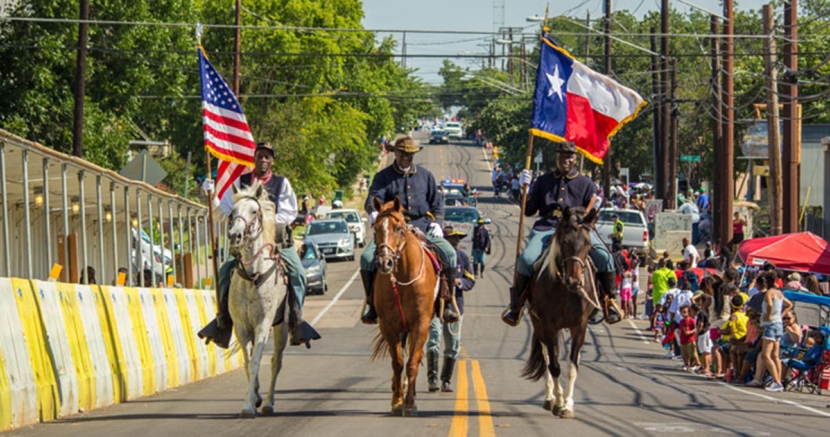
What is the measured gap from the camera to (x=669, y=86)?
6575cm

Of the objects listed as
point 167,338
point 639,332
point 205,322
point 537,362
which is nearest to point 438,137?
point 639,332

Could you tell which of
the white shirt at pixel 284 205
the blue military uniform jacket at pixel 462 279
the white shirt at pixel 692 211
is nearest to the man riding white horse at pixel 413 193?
the white shirt at pixel 284 205

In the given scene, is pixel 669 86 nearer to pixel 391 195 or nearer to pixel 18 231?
pixel 18 231

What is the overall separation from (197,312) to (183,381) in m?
2.36

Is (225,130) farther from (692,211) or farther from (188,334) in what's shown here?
(692,211)

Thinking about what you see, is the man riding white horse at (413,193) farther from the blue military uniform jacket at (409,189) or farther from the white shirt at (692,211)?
the white shirt at (692,211)

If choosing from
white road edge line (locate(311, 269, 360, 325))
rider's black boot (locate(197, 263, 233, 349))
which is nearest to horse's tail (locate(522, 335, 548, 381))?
rider's black boot (locate(197, 263, 233, 349))

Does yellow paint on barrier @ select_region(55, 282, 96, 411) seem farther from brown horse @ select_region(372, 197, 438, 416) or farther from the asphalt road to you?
brown horse @ select_region(372, 197, 438, 416)

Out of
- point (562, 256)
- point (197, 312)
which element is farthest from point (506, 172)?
point (562, 256)

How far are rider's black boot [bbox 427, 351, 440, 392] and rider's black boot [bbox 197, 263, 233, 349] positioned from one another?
8.48 feet

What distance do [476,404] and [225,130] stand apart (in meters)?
6.83

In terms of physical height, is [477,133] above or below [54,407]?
above

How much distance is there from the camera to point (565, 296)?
537 inches

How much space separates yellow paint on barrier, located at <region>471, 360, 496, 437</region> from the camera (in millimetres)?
11750
